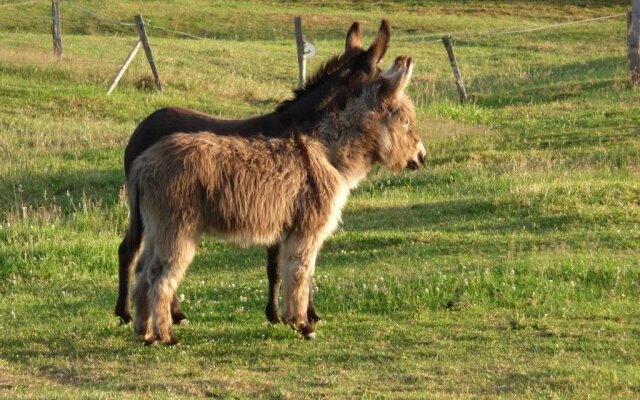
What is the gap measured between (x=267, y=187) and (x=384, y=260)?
409 centimetres

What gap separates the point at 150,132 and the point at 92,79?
17.9 metres

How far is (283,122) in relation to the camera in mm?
10812

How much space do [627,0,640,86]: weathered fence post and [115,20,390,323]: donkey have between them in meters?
17.1

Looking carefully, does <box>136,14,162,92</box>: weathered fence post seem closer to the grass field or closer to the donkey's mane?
the grass field

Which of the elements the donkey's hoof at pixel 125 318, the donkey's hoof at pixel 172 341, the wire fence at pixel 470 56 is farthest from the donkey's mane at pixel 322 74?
the wire fence at pixel 470 56

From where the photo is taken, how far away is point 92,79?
28.5 metres

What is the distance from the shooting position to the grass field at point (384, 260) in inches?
349

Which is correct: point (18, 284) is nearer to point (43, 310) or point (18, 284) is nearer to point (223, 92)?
point (43, 310)

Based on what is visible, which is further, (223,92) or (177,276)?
(223,92)

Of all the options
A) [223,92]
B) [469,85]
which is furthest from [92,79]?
[469,85]

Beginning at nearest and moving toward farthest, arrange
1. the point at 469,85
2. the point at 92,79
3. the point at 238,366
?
1. the point at 238,366
2. the point at 92,79
3. the point at 469,85

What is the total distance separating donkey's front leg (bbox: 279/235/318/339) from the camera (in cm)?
994

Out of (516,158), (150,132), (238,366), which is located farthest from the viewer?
(516,158)

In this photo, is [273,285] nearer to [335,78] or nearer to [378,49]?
[335,78]
